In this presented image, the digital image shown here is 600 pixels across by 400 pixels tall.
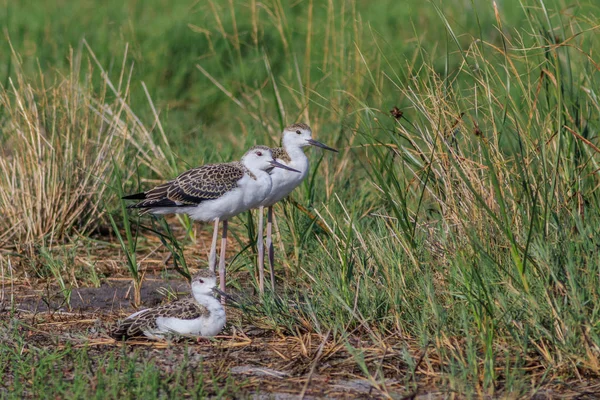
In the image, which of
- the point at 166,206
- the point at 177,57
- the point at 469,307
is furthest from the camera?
the point at 177,57

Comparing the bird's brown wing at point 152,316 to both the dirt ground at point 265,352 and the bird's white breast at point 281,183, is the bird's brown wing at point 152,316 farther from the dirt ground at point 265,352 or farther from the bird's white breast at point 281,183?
the bird's white breast at point 281,183

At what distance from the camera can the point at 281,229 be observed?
7254 mm

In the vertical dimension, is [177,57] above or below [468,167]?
below

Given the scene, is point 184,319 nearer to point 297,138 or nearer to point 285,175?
point 285,175

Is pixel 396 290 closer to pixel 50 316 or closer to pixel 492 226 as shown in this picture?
pixel 492 226

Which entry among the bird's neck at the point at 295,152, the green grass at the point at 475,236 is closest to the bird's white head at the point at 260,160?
the bird's neck at the point at 295,152

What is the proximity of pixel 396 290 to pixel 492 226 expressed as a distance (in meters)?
0.64

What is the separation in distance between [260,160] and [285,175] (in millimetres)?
206

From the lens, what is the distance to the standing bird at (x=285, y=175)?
6527 mm

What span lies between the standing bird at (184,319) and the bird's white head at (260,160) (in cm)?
130

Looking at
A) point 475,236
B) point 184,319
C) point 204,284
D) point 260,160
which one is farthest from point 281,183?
point 475,236

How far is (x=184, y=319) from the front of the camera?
530 cm

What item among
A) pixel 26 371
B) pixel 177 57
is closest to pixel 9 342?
pixel 26 371

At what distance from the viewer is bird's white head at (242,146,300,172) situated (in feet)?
21.4
